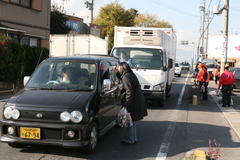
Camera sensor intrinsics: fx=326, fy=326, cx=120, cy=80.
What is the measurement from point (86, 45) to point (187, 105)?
6.64 m

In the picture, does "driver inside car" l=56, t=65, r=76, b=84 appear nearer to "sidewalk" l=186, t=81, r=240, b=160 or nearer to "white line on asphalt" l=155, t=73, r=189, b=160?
"white line on asphalt" l=155, t=73, r=189, b=160

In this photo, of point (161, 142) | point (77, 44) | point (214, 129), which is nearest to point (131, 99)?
point (161, 142)

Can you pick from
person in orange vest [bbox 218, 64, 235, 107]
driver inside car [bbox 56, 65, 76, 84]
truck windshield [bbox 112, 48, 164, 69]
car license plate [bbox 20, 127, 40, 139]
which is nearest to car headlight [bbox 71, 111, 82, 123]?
car license plate [bbox 20, 127, 40, 139]

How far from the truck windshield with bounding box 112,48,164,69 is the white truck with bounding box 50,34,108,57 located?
4.68 metres

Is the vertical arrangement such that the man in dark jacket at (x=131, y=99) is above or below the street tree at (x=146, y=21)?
below

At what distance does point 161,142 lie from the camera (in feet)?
23.8

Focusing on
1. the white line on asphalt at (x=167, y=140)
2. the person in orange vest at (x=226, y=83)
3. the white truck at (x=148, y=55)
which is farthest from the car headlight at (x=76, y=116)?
the person in orange vest at (x=226, y=83)

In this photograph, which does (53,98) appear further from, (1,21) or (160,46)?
(1,21)

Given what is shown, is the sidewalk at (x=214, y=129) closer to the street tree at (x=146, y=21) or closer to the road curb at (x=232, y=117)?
the road curb at (x=232, y=117)

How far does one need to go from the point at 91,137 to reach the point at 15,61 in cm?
1096

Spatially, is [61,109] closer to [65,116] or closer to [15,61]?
[65,116]

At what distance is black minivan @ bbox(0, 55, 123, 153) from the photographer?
18.1 ft

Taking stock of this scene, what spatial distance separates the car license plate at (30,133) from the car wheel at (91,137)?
84cm

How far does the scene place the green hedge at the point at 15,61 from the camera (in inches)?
557
